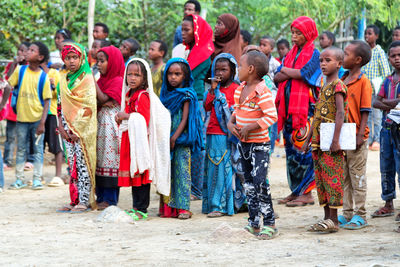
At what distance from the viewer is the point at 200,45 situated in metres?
7.30

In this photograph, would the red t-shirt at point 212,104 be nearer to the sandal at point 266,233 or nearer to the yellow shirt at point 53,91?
the sandal at point 266,233

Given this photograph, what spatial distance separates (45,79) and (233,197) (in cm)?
374

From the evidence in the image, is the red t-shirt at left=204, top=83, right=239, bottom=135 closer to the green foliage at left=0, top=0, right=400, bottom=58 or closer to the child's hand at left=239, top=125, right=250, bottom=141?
the child's hand at left=239, top=125, right=250, bottom=141

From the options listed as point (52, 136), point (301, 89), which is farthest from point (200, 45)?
point (52, 136)

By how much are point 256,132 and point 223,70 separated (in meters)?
1.40

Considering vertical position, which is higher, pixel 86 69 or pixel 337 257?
pixel 86 69

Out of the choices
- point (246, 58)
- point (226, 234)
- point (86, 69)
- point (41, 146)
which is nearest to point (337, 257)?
point (226, 234)

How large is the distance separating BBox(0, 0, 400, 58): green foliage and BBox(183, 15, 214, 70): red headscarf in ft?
17.1

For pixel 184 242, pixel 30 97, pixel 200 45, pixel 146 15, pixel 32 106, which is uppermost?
pixel 146 15

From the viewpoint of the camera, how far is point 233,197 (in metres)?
6.75

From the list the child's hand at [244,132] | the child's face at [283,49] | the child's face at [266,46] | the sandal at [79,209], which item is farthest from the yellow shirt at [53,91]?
the child's hand at [244,132]

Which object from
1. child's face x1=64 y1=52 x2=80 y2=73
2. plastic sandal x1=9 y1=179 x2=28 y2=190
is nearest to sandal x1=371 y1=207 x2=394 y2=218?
child's face x1=64 y1=52 x2=80 y2=73

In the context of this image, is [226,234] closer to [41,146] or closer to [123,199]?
[123,199]

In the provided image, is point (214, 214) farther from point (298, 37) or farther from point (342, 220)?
point (298, 37)
